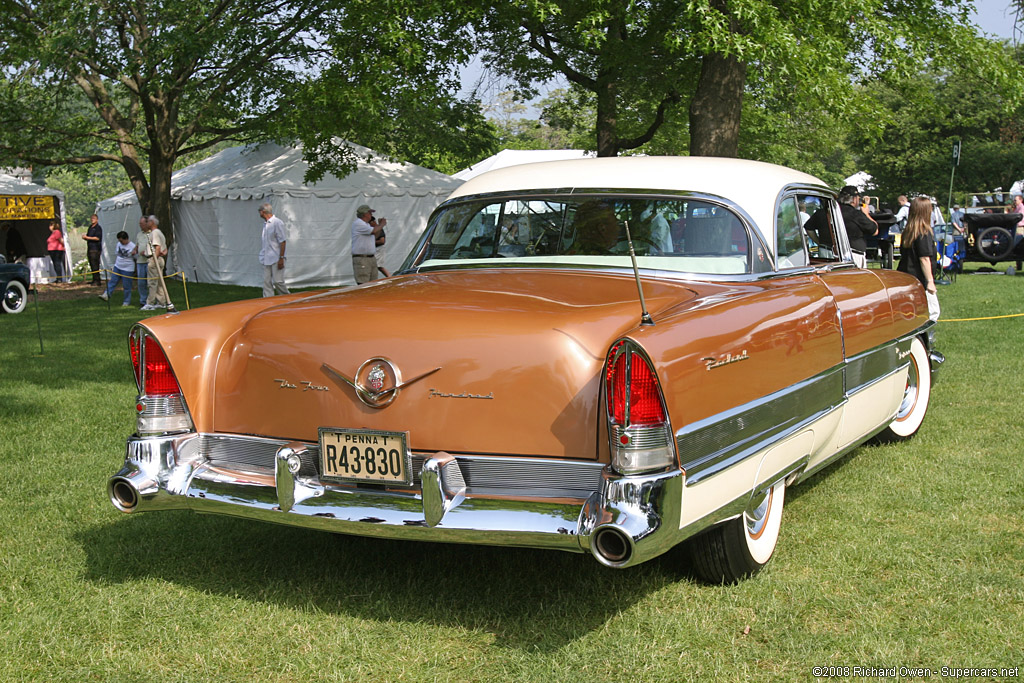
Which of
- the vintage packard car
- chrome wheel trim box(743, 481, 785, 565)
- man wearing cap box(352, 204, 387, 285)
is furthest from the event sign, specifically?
chrome wheel trim box(743, 481, 785, 565)

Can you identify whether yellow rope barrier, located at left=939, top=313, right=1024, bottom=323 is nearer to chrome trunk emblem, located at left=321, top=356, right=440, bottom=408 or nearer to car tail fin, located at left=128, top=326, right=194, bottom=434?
chrome trunk emblem, located at left=321, top=356, right=440, bottom=408

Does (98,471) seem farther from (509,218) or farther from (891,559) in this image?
(891,559)

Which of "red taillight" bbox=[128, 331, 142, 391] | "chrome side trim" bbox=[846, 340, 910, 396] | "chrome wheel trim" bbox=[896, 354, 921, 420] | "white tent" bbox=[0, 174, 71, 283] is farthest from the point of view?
"white tent" bbox=[0, 174, 71, 283]

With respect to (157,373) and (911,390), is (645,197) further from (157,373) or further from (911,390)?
(911,390)

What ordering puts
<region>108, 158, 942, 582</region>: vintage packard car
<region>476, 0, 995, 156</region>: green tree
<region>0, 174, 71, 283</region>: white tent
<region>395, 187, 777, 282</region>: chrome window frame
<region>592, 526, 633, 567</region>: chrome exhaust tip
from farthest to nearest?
<region>0, 174, 71, 283</region>: white tent, <region>476, 0, 995, 156</region>: green tree, <region>395, 187, 777, 282</region>: chrome window frame, <region>108, 158, 942, 582</region>: vintage packard car, <region>592, 526, 633, 567</region>: chrome exhaust tip

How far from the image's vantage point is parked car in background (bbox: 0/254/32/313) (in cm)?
1756

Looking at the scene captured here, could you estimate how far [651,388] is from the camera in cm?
304

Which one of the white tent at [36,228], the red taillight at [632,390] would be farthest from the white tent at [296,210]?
the red taillight at [632,390]

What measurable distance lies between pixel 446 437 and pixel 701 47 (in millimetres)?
8317

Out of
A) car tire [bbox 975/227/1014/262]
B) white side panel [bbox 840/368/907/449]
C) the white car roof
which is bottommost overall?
car tire [bbox 975/227/1014/262]

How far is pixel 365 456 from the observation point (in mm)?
3361

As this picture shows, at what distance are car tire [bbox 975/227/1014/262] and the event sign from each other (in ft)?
68.0

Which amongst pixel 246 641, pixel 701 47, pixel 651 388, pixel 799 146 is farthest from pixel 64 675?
pixel 799 146

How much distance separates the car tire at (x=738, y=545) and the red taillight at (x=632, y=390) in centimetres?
78
